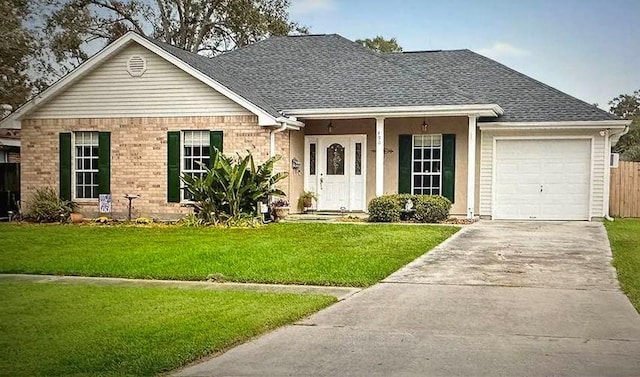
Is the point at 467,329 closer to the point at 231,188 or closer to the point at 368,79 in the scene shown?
the point at 231,188

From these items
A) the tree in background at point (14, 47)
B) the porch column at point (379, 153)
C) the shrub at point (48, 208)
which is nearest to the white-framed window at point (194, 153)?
the shrub at point (48, 208)

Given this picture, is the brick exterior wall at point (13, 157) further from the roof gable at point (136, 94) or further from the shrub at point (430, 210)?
the shrub at point (430, 210)

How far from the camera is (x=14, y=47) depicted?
6273 millimetres

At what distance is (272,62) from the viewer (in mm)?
22516

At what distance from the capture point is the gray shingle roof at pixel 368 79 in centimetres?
1845

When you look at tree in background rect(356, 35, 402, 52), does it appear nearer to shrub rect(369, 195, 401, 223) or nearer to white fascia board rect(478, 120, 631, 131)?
white fascia board rect(478, 120, 631, 131)

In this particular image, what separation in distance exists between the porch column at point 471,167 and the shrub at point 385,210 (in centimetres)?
202

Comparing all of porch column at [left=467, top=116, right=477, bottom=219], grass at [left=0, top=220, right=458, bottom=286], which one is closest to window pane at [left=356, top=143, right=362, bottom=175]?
porch column at [left=467, top=116, right=477, bottom=219]

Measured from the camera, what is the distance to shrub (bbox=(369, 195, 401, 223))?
17.2 m

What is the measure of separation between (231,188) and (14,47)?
34.0 feet

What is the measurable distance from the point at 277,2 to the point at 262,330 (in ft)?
99.5

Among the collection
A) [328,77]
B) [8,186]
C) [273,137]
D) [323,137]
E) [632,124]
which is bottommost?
[8,186]

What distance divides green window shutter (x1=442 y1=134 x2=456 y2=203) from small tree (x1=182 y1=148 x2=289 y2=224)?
14.9 ft

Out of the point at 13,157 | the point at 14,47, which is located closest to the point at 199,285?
the point at 14,47
